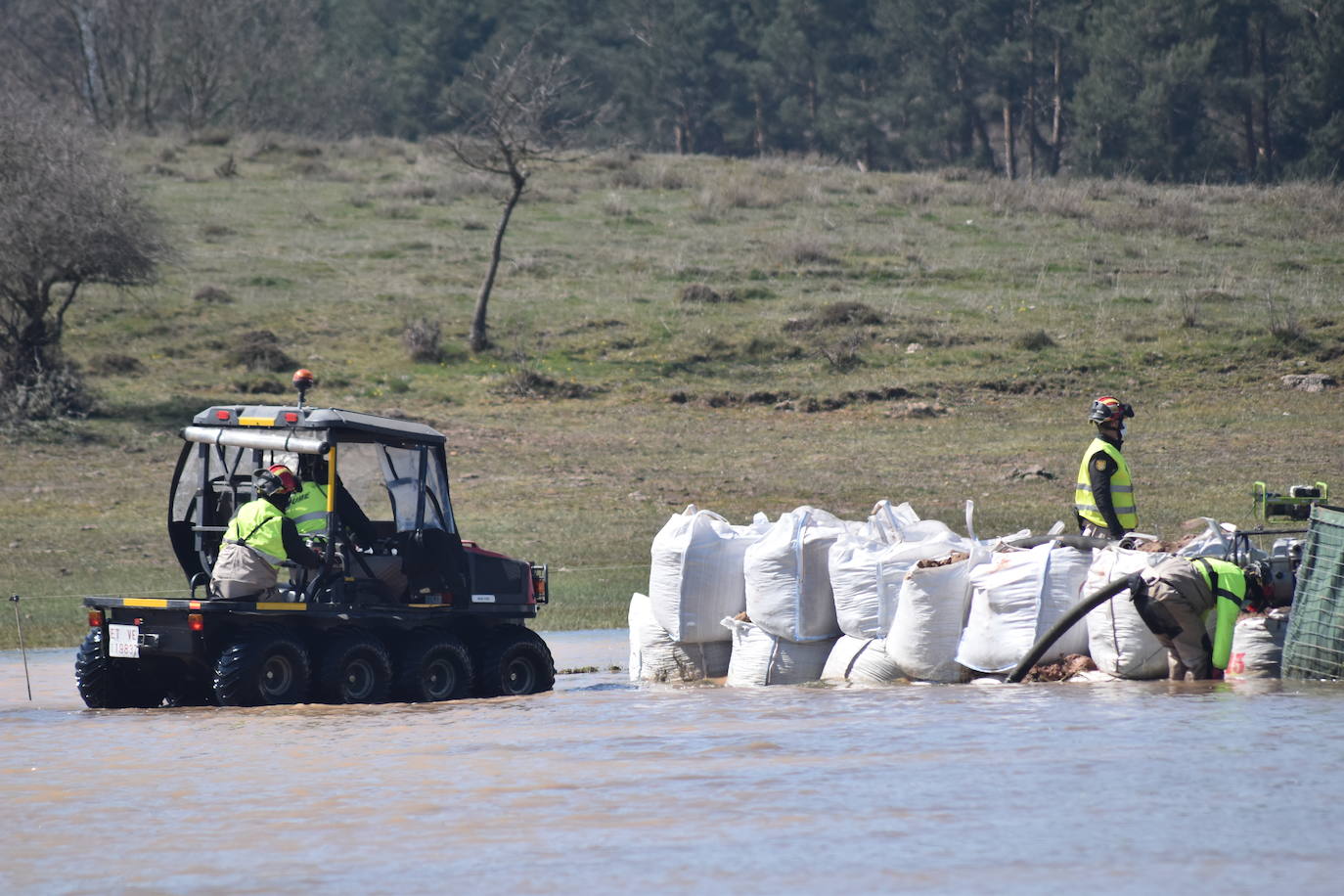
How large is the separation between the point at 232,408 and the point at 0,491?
12.8 m

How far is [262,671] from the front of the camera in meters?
11.3

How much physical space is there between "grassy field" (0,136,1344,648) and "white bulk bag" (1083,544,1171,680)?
7552mm

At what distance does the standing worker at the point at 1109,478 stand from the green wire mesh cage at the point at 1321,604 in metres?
1.34

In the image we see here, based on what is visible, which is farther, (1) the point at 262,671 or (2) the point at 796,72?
(2) the point at 796,72

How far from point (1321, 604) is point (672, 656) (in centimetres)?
466

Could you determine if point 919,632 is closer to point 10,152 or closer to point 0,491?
point 0,491

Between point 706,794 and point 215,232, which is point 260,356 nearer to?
point 215,232

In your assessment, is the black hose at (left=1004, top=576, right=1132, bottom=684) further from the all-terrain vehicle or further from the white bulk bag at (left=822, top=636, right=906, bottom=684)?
the all-terrain vehicle

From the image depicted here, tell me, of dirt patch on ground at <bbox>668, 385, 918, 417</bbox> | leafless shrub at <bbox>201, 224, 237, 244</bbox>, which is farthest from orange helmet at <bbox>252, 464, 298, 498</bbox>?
leafless shrub at <bbox>201, 224, 237, 244</bbox>

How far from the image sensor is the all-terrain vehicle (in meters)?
11.3

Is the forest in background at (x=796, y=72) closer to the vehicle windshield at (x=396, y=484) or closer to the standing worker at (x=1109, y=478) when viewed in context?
the vehicle windshield at (x=396, y=484)

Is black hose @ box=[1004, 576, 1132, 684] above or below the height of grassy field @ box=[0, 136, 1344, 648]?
below

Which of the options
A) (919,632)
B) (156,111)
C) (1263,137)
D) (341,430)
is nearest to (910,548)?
(919,632)

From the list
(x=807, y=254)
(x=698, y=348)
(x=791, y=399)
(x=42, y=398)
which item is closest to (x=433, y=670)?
(x=42, y=398)
